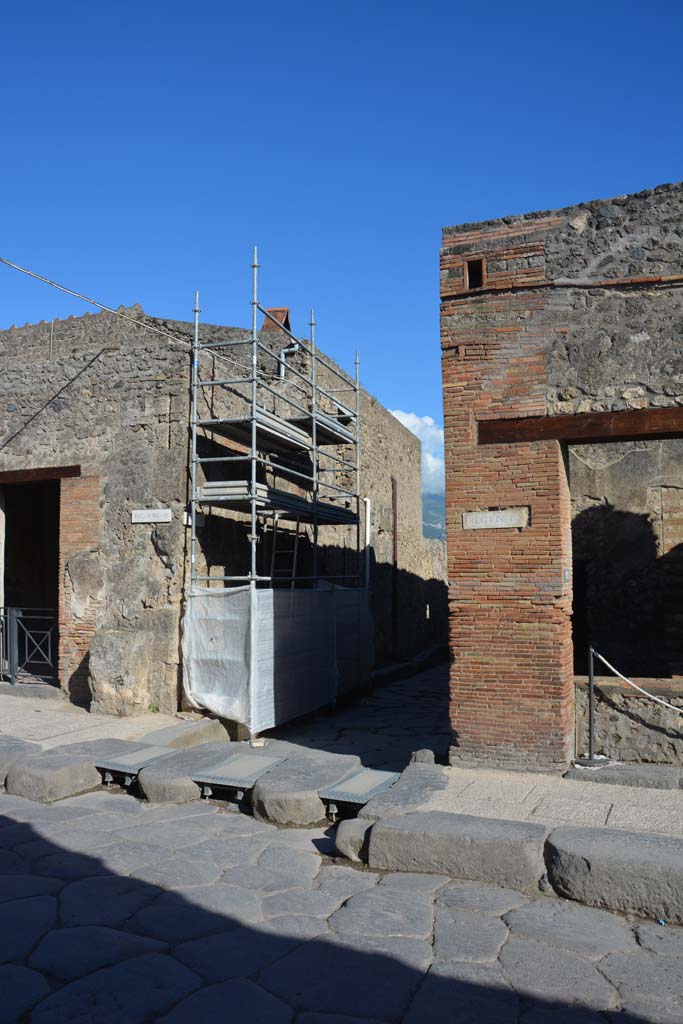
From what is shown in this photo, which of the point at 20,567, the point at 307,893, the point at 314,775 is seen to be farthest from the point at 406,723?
the point at 20,567

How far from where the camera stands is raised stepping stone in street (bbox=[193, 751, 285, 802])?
601 centimetres

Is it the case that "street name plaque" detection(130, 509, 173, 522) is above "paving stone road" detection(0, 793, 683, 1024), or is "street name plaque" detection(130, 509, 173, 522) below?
above

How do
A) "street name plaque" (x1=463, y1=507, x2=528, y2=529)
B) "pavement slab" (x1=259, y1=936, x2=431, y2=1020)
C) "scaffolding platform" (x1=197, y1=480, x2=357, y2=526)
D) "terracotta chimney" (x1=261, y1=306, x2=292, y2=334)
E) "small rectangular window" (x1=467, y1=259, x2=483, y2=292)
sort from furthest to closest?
"terracotta chimney" (x1=261, y1=306, x2=292, y2=334), "scaffolding platform" (x1=197, y1=480, x2=357, y2=526), "small rectangular window" (x1=467, y1=259, x2=483, y2=292), "street name plaque" (x1=463, y1=507, x2=528, y2=529), "pavement slab" (x1=259, y1=936, x2=431, y2=1020)

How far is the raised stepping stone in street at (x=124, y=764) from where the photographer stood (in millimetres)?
6348

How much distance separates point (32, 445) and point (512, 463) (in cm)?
625

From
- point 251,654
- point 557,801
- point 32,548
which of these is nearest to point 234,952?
point 557,801

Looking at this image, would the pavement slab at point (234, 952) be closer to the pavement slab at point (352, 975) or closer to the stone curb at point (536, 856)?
the pavement slab at point (352, 975)

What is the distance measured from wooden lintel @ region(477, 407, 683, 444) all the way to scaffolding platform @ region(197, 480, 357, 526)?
289 cm

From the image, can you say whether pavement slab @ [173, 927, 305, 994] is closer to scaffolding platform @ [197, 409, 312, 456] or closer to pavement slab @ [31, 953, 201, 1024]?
pavement slab @ [31, 953, 201, 1024]

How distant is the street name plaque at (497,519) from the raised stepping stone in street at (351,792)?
2.03 m

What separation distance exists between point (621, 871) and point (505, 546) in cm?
263

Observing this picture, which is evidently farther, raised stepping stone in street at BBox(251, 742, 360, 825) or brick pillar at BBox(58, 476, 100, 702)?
brick pillar at BBox(58, 476, 100, 702)

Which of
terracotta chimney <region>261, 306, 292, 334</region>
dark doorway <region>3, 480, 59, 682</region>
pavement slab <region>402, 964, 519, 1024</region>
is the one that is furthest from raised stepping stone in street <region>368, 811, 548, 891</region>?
terracotta chimney <region>261, 306, 292, 334</region>

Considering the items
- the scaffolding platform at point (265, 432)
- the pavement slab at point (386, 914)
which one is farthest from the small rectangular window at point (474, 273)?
the pavement slab at point (386, 914)
